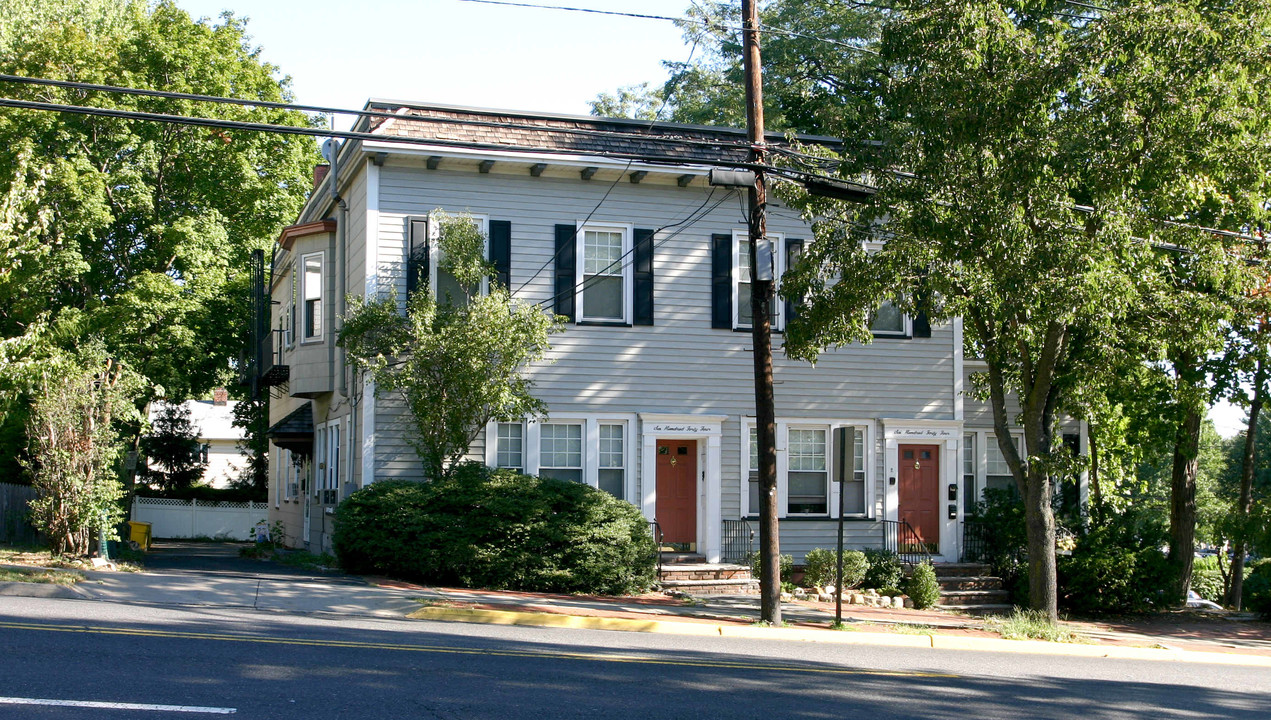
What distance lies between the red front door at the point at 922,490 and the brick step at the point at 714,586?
387 centimetres

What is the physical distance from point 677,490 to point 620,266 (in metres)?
4.34

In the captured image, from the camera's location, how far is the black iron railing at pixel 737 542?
20.2 m

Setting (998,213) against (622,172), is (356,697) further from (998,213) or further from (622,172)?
(622,172)

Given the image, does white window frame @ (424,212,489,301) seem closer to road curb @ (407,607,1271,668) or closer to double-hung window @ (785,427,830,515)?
road curb @ (407,607,1271,668)

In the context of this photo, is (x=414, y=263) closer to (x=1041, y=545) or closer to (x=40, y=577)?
(x=40, y=577)

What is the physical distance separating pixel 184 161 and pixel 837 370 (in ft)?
58.3

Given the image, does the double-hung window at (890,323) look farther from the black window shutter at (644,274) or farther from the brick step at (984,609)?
the brick step at (984,609)

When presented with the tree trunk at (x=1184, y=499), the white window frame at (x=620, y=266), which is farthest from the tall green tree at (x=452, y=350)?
the tree trunk at (x=1184, y=499)

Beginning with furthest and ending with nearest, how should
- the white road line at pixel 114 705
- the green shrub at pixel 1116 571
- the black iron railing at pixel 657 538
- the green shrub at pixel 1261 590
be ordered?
the green shrub at pixel 1261 590 → the green shrub at pixel 1116 571 → the black iron railing at pixel 657 538 → the white road line at pixel 114 705

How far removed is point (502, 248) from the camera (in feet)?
63.3

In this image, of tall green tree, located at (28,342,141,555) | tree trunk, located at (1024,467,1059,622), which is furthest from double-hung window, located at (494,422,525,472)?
tree trunk, located at (1024,467,1059,622)

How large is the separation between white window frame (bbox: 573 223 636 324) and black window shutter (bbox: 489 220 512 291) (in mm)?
1201

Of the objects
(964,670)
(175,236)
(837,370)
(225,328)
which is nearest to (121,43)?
(175,236)

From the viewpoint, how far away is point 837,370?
21.1 metres
